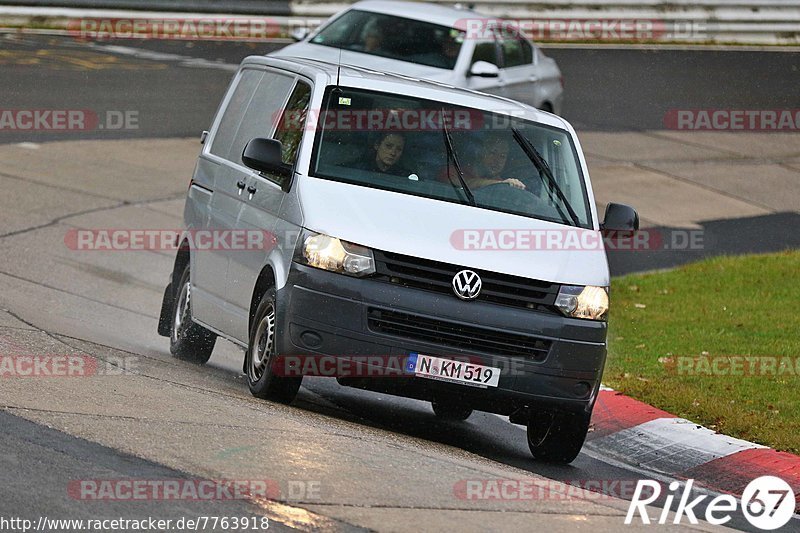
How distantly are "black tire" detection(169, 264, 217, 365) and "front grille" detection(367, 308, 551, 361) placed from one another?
2651 millimetres

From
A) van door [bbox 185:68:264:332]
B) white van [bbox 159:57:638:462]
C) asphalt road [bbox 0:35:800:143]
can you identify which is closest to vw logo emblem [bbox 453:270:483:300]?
white van [bbox 159:57:638:462]

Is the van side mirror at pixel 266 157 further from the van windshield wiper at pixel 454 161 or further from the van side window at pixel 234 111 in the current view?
the van side window at pixel 234 111

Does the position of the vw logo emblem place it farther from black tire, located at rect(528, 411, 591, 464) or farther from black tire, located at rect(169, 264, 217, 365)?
black tire, located at rect(169, 264, 217, 365)

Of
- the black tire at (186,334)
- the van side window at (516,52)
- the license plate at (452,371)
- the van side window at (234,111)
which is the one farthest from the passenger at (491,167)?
the van side window at (516,52)

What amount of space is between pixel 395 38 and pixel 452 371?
30.9 ft

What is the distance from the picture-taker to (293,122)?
29.1ft

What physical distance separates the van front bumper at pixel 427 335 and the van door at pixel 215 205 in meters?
1.38

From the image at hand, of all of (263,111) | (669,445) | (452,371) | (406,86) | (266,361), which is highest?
(406,86)

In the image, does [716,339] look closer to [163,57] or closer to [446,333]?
[446,333]

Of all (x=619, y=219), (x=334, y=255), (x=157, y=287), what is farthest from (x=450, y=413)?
(x=157, y=287)

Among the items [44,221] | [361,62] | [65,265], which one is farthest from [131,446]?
[361,62]

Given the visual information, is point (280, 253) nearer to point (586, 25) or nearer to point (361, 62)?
point (361, 62)

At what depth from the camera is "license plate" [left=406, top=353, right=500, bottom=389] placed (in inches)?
305

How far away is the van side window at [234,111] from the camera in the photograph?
384 inches
